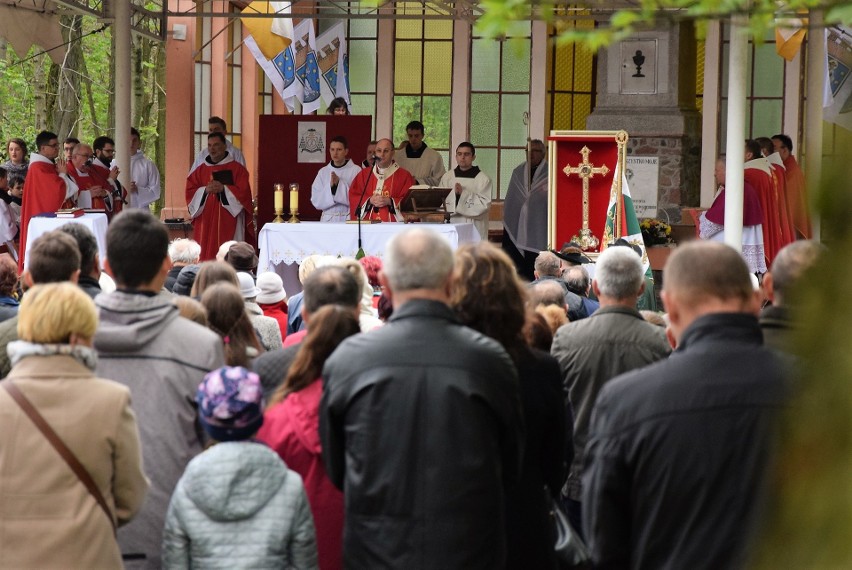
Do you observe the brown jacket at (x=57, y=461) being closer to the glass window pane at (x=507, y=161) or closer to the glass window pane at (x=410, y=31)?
the glass window pane at (x=507, y=161)

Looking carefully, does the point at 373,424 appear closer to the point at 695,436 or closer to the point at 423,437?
the point at 423,437

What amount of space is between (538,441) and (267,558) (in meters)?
0.85

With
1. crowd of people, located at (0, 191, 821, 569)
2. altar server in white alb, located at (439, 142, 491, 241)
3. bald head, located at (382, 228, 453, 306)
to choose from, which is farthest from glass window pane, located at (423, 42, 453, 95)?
bald head, located at (382, 228, 453, 306)

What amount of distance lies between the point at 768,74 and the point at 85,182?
10534 mm

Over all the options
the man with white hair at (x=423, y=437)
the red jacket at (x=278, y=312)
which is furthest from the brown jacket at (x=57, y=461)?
the red jacket at (x=278, y=312)

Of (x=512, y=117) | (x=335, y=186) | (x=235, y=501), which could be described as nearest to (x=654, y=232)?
(x=335, y=186)

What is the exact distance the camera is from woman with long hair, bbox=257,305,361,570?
3664 millimetres

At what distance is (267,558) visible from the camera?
3324 millimetres

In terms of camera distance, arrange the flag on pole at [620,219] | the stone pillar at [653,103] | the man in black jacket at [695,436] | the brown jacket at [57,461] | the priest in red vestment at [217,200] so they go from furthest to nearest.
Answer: the stone pillar at [653,103] < the priest in red vestment at [217,200] < the flag on pole at [620,219] < the brown jacket at [57,461] < the man in black jacket at [695,436]

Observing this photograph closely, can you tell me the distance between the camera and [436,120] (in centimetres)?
2016

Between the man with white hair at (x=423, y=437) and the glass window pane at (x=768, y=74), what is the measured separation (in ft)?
56.2

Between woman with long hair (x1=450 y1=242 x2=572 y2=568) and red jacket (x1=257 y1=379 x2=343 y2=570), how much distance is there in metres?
0.49

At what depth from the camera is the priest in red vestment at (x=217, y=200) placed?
14.9 meters

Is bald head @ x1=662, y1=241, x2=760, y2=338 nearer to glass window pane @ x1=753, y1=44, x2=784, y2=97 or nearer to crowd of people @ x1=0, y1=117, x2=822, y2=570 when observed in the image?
crowd of people @ x1=0, y1=117, x2=822, y2=570
